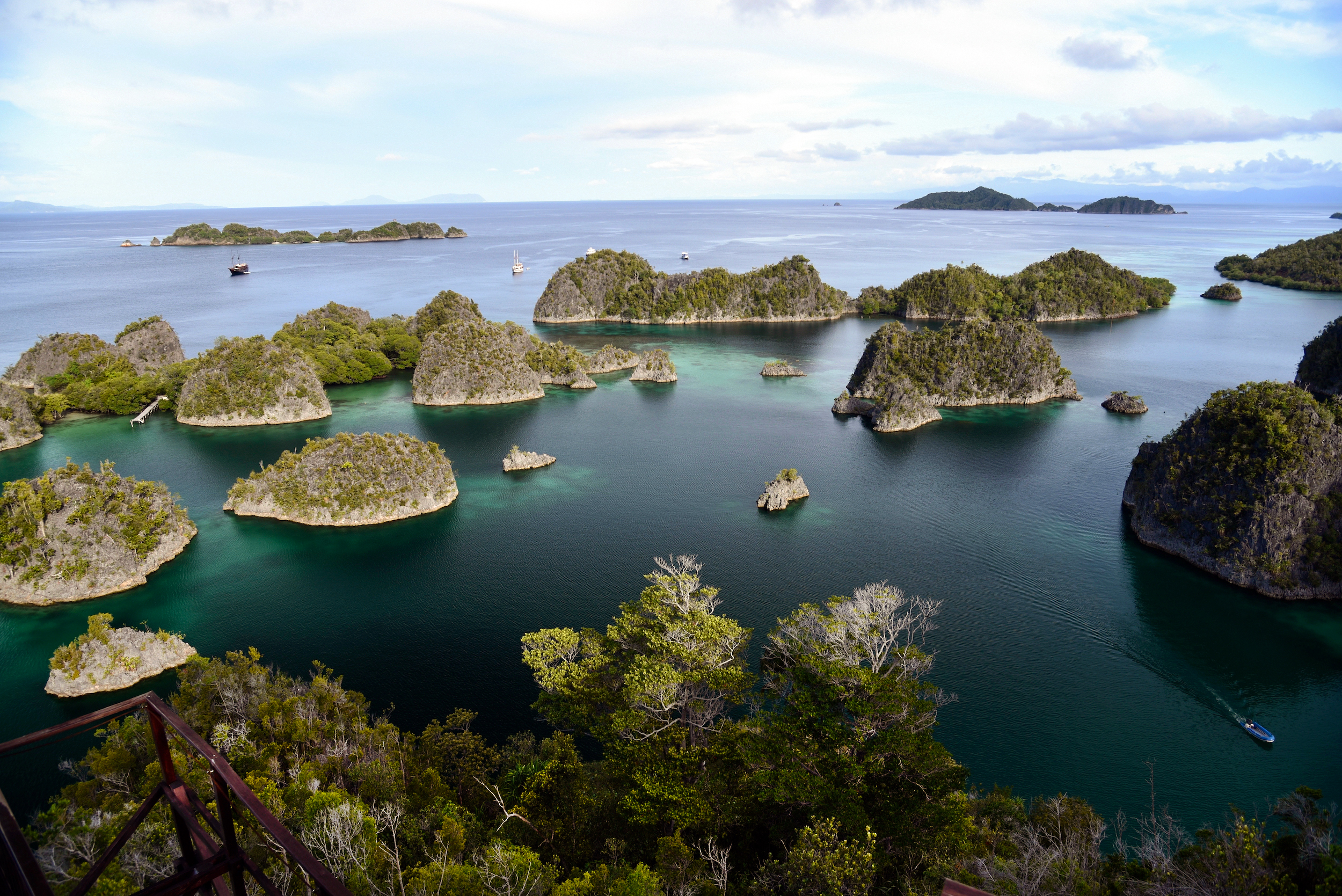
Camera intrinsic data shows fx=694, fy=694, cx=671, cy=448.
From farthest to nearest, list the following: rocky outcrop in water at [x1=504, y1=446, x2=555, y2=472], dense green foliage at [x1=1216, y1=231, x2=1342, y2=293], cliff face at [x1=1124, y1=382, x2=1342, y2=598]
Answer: dense green foliage at [x1=1216, y1=231, x2=1342, y2=293]
rocky outcrop in water at [x1=504, y1=446, x2=555, y2=472]
cliff face at [x1=1124, y1=382, x2=1342, y2=598]

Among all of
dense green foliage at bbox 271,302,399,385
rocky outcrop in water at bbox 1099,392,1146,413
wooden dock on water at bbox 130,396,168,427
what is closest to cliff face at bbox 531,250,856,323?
dense green foliage at bbox 271,302,399,385

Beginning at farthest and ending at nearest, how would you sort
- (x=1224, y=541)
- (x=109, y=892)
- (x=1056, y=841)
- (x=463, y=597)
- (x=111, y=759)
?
(x=1224, y=541) < (x=463, y=597) < (x=111, y=759) < (x=1056, y=841) < (x=109, y=892)

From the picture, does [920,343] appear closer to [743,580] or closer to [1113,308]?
[743,580]

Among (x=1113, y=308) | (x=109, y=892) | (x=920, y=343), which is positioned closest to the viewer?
(x=109, y=892)

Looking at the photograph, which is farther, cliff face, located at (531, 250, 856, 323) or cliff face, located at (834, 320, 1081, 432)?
cliff face, located at (531, 250, 856, 323)

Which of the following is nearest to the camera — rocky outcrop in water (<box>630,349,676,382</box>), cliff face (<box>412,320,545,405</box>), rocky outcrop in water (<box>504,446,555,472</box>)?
rocky outcrop in water (<box>504,446,555,472</box>)

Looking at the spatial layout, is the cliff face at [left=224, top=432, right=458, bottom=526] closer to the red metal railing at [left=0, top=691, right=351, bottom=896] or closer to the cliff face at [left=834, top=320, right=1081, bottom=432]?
the red metal railing at [left=0, top=691, right=351, bottom=896]

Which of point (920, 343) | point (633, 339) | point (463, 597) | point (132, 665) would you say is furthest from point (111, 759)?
point (633, 339)
